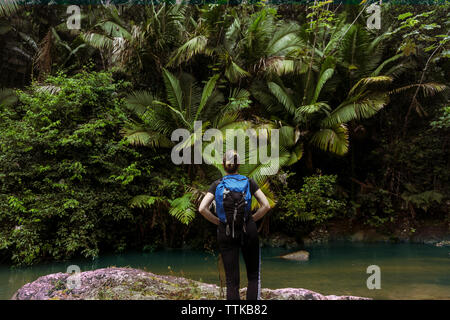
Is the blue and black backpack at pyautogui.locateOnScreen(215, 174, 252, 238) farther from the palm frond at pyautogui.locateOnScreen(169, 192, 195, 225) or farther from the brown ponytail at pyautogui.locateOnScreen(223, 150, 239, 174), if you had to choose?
the palm frond at pyautogui.locateOnScreen(169, 192, 195, 225)

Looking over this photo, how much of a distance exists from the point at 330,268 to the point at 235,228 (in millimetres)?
4664

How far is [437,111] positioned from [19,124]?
1160 centimetres

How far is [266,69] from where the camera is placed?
9.32m

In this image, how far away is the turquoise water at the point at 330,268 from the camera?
5.23 meters

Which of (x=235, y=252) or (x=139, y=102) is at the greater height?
(x=139, y=102)

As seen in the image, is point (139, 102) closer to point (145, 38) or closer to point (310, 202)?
point (145, 38)

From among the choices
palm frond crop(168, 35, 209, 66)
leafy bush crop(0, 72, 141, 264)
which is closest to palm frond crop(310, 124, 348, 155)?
palm frond crop(168, 35, 209, 66)

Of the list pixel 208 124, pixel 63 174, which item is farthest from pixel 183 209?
pixel 63 174

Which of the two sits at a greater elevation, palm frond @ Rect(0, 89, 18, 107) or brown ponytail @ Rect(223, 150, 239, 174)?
palm frond @ Rect(0, 89, 18, 107)

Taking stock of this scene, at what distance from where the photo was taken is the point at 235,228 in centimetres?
277

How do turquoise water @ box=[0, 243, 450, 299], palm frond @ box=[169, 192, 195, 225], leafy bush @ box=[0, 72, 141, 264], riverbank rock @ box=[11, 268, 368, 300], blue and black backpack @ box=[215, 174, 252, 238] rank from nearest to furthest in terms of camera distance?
1. blue and black backpack @ box=[215, 174, 252, 238]
2. riverbank rock @ box=[11, 268, 368, 300]
3. turquoise water @ box=[0, 243, 450, 299]
4. leafy bush @ box=[0, 72, 141, 264]
5. palm frond @ box=[169, 192, 195, 225]

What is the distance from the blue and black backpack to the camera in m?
2.77

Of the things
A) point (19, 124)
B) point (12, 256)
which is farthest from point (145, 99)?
point (12, 256)

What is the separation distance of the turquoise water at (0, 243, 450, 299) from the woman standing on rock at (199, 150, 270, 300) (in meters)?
2.75
